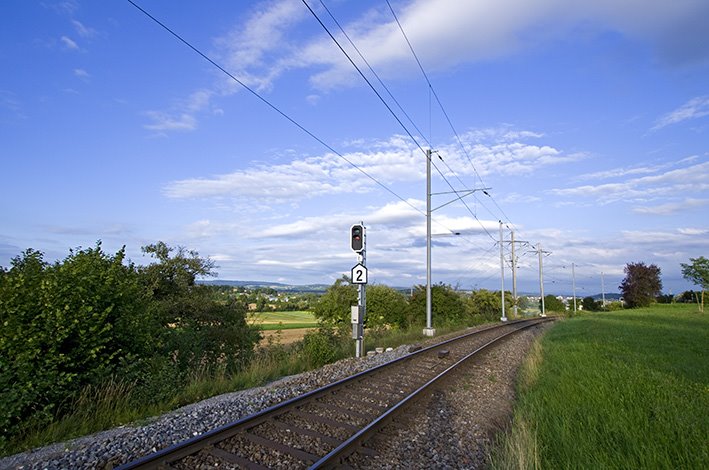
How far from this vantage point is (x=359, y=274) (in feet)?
49.6

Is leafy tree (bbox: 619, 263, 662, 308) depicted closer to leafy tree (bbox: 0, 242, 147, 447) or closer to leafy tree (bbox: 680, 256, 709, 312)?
leafy tree (bbox: 680, 256, 709, 312)

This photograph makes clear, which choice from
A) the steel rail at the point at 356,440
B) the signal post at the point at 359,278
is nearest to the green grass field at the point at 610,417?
the steel rail at the point at 356,440

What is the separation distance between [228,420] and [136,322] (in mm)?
3436

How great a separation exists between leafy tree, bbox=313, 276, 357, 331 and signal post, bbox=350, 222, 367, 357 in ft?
42.0

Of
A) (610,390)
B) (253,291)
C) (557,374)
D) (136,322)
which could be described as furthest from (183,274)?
(610,390)

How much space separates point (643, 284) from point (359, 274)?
276 ft

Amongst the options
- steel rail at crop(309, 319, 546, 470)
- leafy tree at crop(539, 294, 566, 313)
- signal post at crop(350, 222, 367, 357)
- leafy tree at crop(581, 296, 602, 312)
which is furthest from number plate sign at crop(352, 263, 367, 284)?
leafy tree at crop(581, 296, 602, 312)

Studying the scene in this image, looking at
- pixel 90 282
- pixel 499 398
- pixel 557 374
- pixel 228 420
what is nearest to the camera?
pixel 228 420

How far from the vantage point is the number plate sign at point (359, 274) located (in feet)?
49.3

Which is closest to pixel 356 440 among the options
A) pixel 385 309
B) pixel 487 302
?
→ pixel 385 309

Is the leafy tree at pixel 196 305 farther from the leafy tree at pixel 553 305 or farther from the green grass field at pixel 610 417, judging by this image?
the leafy tree at pixel 553 305

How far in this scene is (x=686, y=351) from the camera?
15430 millimetres

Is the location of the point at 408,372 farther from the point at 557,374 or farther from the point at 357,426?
the point at 357,426

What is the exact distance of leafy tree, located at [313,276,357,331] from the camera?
28109mm
